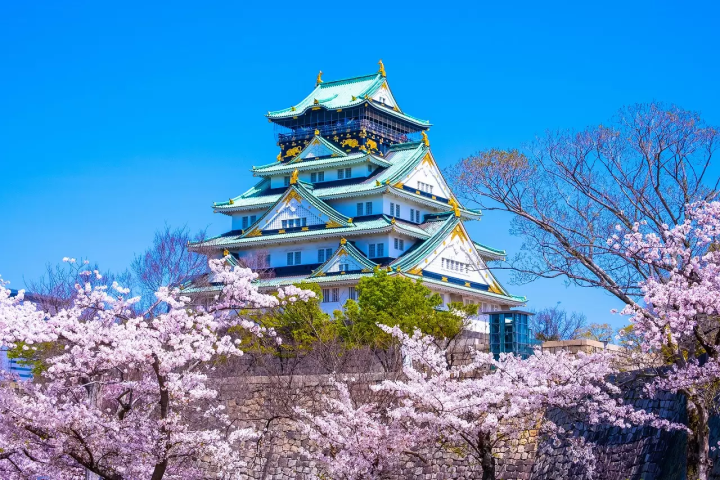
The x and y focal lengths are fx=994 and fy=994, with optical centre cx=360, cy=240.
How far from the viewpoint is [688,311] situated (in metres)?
14.9

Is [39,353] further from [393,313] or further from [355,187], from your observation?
[355,187]

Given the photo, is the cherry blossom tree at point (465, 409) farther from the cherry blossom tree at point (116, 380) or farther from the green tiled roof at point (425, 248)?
the green tiled roof at point (425, 248)

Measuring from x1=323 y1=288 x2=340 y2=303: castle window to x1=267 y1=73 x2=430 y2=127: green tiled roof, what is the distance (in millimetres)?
11564

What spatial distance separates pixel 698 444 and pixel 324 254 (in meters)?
34.1

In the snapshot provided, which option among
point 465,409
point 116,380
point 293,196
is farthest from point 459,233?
point 116,380

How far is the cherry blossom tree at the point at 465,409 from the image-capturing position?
1672 cm

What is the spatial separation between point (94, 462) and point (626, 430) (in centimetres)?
995

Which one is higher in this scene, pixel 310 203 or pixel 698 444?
pixel 310 203

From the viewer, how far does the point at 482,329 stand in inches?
1791

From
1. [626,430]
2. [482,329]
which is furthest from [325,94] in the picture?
[626,430]

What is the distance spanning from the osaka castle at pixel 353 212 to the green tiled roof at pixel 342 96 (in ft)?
0.29

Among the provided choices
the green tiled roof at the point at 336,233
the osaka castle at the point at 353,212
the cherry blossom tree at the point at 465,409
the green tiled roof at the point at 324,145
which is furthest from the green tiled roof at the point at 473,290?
the cherry blossom tree at the point at 465,409

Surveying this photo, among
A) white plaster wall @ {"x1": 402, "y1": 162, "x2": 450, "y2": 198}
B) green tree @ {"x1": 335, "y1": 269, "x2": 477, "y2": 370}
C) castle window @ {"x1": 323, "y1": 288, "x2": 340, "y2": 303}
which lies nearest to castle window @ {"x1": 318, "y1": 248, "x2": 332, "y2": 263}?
castle window @ {"x1": 323, "y1": 288, "x2": 340, "y2": 303}

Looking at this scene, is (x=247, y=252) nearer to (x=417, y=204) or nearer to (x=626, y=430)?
(x=417, y=204)
